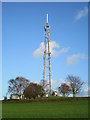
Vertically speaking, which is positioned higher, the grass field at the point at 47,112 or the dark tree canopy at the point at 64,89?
the dark tree canopy at the point at 64,89

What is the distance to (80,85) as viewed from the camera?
82.8m

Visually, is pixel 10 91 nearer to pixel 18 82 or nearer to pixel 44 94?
pixel 18 82

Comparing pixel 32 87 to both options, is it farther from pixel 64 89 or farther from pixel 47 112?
pixel 47 112

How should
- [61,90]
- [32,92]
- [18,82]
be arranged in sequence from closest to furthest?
[32,92]
[18,82]
[61,90]

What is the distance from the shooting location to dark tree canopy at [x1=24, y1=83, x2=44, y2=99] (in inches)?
3104

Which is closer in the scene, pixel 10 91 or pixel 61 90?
pixel 10 91

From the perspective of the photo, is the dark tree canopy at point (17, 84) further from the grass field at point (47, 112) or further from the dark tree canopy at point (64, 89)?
the grass field at point (47, 112)

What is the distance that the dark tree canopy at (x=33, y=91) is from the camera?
7884cm

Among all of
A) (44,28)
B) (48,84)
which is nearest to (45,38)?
(44,28)

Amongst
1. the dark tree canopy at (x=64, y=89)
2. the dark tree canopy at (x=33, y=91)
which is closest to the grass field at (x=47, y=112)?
the dark tree canopy at (x=33, y=91)

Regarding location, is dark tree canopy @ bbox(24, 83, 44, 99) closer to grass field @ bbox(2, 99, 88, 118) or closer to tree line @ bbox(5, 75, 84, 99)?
tree line @ bbox(5, 75, 84, 99)

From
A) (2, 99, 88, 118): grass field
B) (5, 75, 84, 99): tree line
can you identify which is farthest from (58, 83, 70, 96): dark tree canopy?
(2, 99, 88, 118): grass field

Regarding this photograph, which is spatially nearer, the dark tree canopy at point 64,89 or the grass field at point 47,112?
the grass field at point 47,112

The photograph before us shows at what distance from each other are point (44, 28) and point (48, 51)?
962 centimetres
